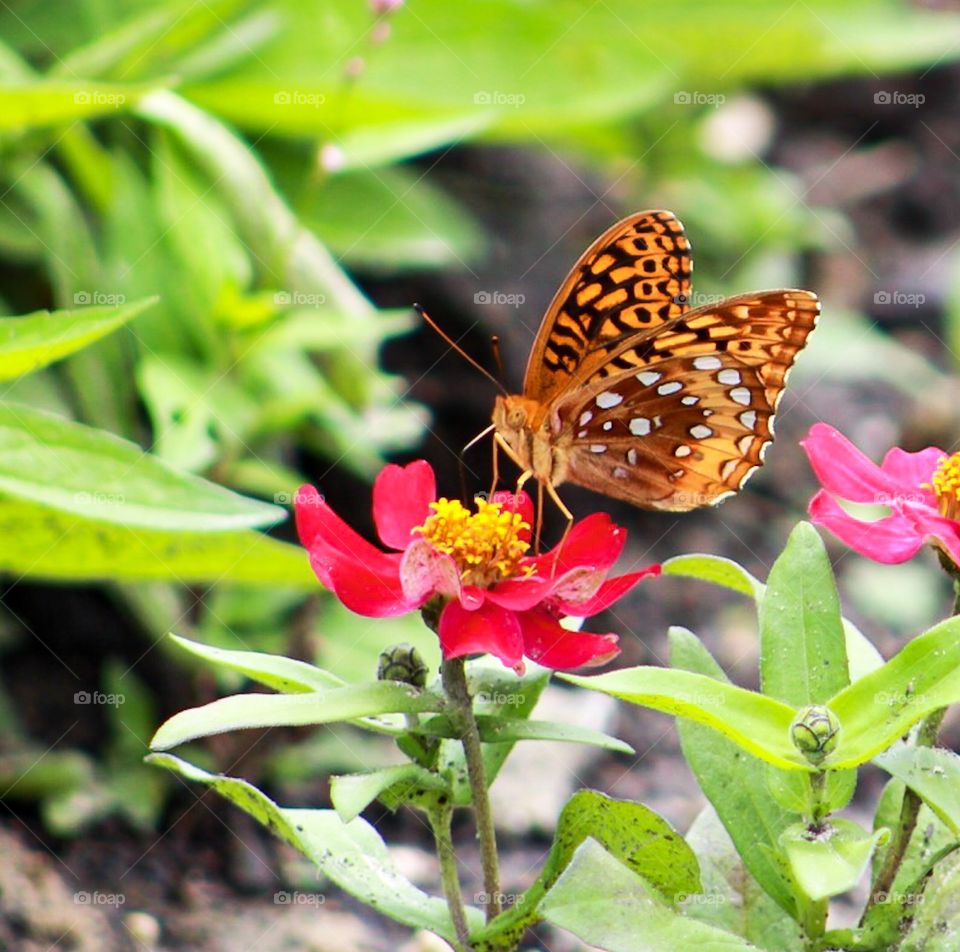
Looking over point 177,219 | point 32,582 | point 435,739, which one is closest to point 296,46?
point 177,219

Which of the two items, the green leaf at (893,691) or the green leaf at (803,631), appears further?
the green leaf at (803,631)

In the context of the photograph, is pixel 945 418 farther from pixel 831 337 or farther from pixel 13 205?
pixel 13 205

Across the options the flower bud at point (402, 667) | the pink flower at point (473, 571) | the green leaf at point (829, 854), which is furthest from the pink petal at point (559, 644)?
the green leaf at point (829, 854)

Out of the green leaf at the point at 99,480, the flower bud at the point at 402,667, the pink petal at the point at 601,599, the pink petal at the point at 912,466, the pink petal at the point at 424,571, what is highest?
the pink petal at the point at 912,466

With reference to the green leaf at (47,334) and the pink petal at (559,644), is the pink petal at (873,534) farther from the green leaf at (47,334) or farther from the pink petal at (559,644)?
the green leaf at (47,334)

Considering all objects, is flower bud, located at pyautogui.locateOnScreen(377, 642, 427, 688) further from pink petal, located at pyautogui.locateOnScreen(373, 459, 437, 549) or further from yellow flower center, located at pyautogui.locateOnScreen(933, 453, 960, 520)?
yellow flower center, located at pyautogui.locateOnScreen(933, 453, 960, 520)

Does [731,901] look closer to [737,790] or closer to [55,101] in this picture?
[737,790]

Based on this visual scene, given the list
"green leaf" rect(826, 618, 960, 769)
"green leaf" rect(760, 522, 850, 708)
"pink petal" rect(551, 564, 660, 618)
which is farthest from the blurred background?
"green leaf" rect(826, 618, 960, 769)
